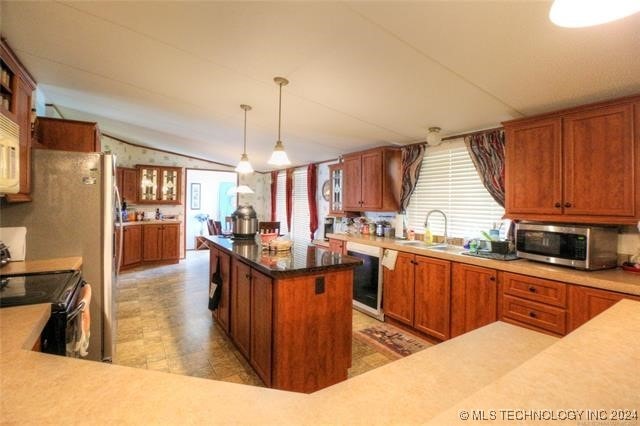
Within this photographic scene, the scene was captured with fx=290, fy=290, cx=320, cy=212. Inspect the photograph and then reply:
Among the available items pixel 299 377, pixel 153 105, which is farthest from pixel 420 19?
pixel 153 105

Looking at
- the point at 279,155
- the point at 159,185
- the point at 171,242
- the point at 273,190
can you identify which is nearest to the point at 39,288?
the point at 279,155

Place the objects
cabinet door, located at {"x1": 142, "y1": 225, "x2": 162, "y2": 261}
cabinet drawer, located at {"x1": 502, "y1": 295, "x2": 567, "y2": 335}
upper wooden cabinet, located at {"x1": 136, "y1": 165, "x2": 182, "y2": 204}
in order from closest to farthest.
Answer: cabinet drawer, located at {"x1": 502, "y1": 295, "x2": 567, "y2": 335} → cabinet door, located at {"x1": 142, "y1": 225, "x2": 162, "y2": 261} → upper wooden cabinet, located at {"x1": 136, "y1": 165, "x2": 182, "y2": 204}

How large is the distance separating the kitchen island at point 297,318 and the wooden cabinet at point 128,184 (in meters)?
5.12

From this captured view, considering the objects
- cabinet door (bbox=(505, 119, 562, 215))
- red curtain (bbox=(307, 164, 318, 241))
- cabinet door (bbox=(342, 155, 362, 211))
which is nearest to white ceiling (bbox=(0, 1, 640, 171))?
cabinet door (bbox=(505, 119, 562, 215))

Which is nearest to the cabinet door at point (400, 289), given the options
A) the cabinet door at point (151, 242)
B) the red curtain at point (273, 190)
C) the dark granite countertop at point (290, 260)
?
the dark granite countertop at point (290, 260)

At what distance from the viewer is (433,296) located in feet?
9.52

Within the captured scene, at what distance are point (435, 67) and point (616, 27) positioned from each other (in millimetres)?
873

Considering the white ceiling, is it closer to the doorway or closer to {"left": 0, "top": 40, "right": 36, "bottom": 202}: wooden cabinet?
{"left": 0, "top": 40, "right": 36, "bottom": 202}: wooden cabinet

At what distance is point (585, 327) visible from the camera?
43.8 inches

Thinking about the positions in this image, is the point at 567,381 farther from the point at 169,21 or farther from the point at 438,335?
the point at 169,21

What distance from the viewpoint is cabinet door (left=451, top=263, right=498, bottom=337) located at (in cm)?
247

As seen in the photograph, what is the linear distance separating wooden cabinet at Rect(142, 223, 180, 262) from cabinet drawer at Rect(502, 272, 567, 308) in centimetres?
615

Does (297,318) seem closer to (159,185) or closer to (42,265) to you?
(42,265)

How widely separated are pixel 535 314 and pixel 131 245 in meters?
6.41
